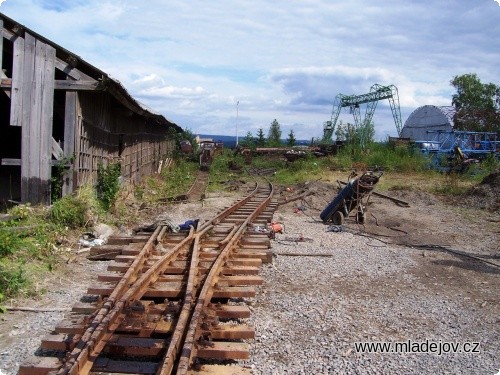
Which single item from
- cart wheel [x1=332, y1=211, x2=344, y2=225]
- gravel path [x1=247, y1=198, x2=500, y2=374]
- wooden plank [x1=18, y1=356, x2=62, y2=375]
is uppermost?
cart wheel [x1=332, y1=211, x2=344, y2=225]

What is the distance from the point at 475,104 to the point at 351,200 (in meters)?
34.1

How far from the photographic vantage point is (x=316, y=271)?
799 cm

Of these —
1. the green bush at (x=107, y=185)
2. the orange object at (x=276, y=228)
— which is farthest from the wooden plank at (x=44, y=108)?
the orange object at (x=276, y=228)

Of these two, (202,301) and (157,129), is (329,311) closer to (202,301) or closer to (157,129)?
(202,301)

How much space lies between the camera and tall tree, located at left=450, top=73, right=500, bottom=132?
37438 mm

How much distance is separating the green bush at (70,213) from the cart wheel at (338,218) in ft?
20.2

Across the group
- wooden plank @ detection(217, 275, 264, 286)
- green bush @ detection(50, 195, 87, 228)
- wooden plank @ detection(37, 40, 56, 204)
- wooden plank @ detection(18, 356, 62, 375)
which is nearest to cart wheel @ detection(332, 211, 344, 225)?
green bush @ detection(50, 195, 87, 228)

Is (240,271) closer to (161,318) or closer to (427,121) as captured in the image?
(161,318)

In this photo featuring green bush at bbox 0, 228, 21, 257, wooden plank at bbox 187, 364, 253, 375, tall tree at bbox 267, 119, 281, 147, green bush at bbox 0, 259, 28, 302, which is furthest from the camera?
tall tree at bbox 267, 119, 281, 147

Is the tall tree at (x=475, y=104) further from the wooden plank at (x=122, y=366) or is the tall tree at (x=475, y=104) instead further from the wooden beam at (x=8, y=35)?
the wooden plank at (x=122, y=366)

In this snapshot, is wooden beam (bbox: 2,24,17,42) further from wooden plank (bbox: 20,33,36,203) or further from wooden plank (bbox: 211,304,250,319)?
wooden plank (bbox: 211,304,250,319)

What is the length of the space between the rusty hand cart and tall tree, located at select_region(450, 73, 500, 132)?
91.6 feet

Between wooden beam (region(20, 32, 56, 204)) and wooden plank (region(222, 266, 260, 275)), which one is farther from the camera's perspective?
wooden beam (region(20, 32, 56, 204))

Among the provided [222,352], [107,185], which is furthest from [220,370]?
[107,185]
